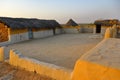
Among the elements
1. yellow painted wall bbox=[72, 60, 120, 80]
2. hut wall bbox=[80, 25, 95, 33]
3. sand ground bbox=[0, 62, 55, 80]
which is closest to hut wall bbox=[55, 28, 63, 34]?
hut wall bbox=[80, 25, 95, 33]

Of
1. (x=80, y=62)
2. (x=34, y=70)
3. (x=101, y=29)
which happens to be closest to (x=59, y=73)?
(x=34, y=70)

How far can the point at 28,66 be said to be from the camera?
759 centimetres

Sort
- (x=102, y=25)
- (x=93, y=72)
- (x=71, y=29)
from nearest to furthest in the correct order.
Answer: (x=93, y=72) → (x=102, y=25) → (x=71, y=29)

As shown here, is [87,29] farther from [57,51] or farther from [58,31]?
[57,51]

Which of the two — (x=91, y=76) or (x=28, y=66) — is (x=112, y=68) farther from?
(x=28, y=66)

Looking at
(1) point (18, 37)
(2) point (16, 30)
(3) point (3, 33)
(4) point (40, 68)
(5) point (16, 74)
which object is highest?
(2) point (16, 30)

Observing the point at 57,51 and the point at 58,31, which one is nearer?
the point at 57,51

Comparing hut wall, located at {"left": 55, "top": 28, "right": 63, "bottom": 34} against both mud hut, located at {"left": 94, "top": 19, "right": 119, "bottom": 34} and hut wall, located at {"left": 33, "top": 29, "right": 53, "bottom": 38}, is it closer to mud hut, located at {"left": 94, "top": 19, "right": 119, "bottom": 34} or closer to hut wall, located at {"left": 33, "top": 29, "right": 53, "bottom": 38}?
hut wall, located at {"left": 33, "top": 29, "right": 53, "bottom": 38}

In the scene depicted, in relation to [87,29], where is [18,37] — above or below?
below

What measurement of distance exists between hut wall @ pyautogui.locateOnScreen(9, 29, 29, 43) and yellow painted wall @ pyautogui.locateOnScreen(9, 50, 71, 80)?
9813 millimetres

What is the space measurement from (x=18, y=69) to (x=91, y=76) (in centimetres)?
507

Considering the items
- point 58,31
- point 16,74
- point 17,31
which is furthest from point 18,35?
point 58,31

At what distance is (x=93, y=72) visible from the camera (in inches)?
153

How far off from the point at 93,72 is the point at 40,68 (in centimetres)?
370
